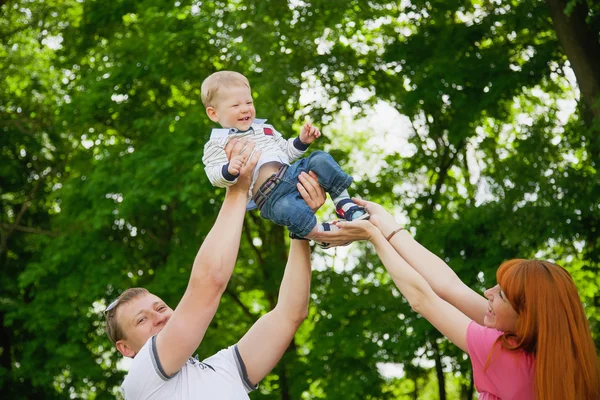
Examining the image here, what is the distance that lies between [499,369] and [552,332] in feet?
0.89

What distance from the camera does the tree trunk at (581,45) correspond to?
1125 cm

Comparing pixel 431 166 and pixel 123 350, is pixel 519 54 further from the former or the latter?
pixel 123 350

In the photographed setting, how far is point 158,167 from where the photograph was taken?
1391 cm

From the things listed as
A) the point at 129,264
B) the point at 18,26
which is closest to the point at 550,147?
the point at 129,264

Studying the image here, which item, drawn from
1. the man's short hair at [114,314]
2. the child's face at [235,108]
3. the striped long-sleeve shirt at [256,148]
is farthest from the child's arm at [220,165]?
the man's short hair at [114,314]

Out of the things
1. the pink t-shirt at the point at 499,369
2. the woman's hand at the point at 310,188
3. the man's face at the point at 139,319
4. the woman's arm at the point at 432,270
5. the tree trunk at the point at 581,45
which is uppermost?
the tree trunk at the point at 581,45

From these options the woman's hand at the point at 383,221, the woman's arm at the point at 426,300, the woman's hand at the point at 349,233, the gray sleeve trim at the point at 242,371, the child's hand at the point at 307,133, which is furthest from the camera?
the child's hand at the point at 307,133

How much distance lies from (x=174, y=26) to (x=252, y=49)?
6.88ft

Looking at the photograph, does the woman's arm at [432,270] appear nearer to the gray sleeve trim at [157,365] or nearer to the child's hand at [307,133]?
the child's hand at [307,133]

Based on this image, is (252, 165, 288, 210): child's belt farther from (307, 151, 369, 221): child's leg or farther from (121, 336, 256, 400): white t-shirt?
(121, 336, 256, 400): white t-shirt

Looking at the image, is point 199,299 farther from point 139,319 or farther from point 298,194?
point 298,194

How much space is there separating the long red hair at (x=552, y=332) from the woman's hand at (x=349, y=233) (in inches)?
26.0

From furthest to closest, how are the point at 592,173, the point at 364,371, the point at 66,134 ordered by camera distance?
the point at 66,134
the point at 364,371
the point at 592,173

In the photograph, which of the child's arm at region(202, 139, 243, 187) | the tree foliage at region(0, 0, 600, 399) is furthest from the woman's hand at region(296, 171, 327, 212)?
the tree foliage at region(0, 0, 600, 399)
